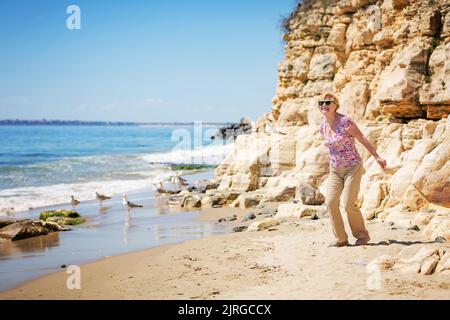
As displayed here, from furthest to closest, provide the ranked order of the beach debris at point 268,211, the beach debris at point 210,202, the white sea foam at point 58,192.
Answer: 1. the white sea foam at point 58,192
2. the beach debris at point 210,202
3. the beach debris at point 268,211

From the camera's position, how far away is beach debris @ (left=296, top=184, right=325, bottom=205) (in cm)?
1064

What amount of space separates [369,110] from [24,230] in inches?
332

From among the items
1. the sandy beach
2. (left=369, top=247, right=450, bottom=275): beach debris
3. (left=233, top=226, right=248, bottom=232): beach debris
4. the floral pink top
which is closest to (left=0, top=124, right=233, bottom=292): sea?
(left=233, top=226, right=248, bottom=232): beach debris

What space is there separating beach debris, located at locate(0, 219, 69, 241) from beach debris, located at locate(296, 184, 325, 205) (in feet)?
18.4

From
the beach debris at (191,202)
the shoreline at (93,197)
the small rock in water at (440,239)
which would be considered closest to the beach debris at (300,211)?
the small rock in water at (440,239)

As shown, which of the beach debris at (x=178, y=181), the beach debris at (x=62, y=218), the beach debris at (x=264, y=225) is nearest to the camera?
the beach debris at (x=264, y=225)

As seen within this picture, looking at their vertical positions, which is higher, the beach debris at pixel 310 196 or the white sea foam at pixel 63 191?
the beach debris at pixel 310 196

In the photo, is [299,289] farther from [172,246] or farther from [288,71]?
[288,71]

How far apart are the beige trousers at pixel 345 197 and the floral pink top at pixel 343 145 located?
0.08m

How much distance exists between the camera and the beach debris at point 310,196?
34.9 ft

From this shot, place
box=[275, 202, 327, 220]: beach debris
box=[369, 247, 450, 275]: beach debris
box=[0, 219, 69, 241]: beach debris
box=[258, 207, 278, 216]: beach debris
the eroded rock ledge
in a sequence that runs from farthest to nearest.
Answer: box=[258, 207, 278, 216]: beach debris → box=[0, 219, 69, 241]: beach debris → box=[275, 202, 327, 220]: beach debris → the eroded rock ledge → box=[369, 247, 450, 275]: beach debris

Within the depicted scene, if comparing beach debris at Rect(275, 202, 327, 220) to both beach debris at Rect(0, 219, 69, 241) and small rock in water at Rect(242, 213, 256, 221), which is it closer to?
small rock in water at Rect(242, 213, 256, 221)

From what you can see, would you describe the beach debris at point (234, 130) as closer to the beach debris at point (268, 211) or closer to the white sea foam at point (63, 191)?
the white sea foam at point (63, 191)

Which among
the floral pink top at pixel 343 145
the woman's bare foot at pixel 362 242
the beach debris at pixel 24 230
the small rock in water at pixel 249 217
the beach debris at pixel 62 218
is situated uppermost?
the floral pink top at pixel 343 145
